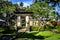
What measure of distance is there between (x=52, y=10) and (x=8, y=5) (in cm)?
1293

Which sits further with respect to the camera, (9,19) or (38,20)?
(38,20)

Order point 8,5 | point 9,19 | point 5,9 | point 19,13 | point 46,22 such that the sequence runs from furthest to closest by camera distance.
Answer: point 19,13, point 8,5, point 5,9, point 46,22, point 9,19

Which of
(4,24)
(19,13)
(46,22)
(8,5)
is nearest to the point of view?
(4,24)

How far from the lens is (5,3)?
4469cm

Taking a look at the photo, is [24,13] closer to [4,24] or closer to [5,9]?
[5,9]

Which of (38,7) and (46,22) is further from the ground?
(38,7)

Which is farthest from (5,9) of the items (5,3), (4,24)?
(4,24)

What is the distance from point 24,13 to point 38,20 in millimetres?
9997

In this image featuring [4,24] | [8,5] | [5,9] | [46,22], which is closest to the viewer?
[4,24]

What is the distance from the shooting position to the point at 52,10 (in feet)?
127

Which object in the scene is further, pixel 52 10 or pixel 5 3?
pixel 5 3

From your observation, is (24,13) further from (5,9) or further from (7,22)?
(7,22)

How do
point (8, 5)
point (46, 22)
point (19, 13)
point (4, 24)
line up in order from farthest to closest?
1. point (19, 13)
2. point (8, 5)
3. point (46, 22)
4. point (4, 24)

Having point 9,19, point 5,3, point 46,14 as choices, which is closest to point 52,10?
point 46,14
